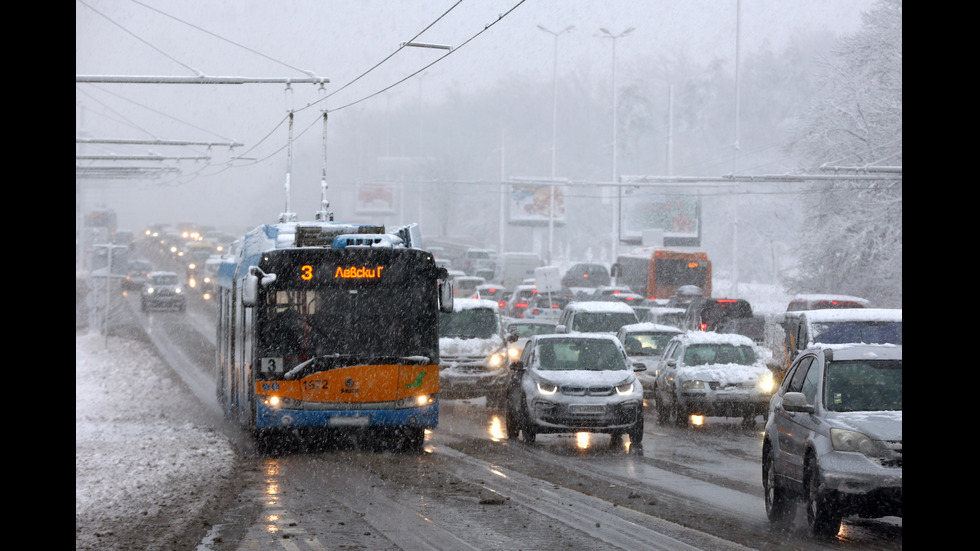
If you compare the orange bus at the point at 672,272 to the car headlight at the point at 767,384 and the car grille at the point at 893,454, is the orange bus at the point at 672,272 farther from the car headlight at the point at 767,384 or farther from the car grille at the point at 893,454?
the car grille at the point at 893,454

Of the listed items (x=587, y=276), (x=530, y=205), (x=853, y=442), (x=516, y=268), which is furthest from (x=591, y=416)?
(x=530, y=205)

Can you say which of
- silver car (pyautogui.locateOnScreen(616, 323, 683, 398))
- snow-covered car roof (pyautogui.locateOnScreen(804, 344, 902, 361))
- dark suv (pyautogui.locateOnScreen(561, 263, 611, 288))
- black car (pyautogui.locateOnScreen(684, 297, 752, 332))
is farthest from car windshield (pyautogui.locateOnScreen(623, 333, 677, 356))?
dark suv (pyautogui.locateOnScreen(561, 263, 611, 288))

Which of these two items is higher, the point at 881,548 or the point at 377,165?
the point at 377,165

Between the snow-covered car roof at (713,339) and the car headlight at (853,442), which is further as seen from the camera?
the snow-covered car roof at (713,339)

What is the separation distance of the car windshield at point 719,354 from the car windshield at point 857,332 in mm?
1275

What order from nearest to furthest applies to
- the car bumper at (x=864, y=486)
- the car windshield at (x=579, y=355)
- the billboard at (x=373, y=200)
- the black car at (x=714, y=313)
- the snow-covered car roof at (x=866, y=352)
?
the car bumper at (x=864, y=486) < the snow-covered car roof at (x=866, y=352) < the car windshield at (x=579, y=355) < the black car at (x=714, y=313) < the billboard at (x=373, y=200)

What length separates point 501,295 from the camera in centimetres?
5450

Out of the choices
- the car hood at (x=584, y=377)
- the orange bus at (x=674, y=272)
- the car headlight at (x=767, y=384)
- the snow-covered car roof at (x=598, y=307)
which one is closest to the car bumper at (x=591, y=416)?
the car hood at (x=584, y=377)

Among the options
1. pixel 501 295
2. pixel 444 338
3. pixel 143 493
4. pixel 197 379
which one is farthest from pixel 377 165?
pixel 143 493

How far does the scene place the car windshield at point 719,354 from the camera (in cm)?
2086

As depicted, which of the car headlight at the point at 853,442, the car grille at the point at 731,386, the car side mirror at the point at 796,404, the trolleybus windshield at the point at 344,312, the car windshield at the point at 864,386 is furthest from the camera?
the car grille at the point at 731,386
